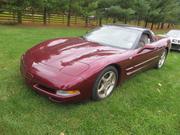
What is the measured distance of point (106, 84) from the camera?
344cm

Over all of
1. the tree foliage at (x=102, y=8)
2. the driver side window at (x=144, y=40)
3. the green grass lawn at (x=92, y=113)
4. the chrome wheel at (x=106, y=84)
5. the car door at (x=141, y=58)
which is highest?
the tree foliage at (x=102, y=8)

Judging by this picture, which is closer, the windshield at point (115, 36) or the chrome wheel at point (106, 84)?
the chrome wheel at point (106, 84)

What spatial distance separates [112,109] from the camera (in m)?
3.24

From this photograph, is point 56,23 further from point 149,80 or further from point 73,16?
point 149,80

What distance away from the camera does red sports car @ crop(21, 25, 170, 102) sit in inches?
112

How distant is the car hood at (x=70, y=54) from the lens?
304 cm

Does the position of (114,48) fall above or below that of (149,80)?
above

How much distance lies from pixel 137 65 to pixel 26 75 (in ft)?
7.23

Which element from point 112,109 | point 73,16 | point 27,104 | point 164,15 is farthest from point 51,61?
point 164,15

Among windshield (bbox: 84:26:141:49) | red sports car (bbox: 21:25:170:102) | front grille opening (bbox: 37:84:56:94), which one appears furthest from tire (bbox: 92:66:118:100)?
windshield (bbox: 84:26:141:49)

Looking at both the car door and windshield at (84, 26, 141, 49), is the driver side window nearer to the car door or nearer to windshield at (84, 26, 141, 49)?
the car door

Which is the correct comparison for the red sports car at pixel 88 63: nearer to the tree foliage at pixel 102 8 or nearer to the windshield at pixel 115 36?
the windshield at pixel 115 36

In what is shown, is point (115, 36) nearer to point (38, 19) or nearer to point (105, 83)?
point (105, 83)

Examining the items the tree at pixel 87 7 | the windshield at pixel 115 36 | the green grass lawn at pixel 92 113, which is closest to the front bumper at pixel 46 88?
the green grass lawn at pixel 92 113
